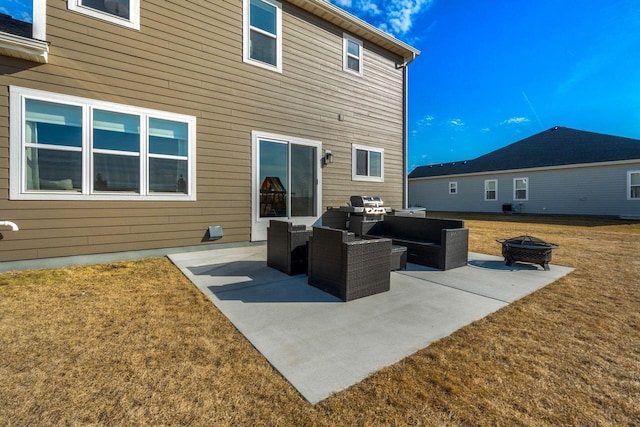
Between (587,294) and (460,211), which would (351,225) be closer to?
(587,294)

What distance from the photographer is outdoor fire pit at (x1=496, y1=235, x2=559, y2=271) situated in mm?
4383

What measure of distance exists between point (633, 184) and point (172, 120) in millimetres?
19906

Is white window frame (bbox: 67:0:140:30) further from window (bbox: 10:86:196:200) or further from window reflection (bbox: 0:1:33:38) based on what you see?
window (bbox: 10:86:196:200)

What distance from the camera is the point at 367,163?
27.0 ft

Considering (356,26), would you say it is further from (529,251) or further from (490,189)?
(490,189)

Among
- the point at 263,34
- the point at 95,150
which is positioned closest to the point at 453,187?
the point at 263,34

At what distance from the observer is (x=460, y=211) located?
68.5 feet

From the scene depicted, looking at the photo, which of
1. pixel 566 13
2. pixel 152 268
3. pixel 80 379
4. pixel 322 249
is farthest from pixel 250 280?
pixel 566 13

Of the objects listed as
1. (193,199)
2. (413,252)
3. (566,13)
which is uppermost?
(566,13)

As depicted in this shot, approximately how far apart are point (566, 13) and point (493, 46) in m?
11.0

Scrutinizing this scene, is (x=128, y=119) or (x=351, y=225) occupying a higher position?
(x=128, y=119)

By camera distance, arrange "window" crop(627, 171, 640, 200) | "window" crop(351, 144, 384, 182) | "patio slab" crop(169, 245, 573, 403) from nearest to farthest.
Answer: "patio slab" crop(169, 245, 573, 403), "window" crop(351, 144, 384, 182), "window" crop(627, 171, 640, 200)

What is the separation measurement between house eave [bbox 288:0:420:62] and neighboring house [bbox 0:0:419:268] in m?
0.04

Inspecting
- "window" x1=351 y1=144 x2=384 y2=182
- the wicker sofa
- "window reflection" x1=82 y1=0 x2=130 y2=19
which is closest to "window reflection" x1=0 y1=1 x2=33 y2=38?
"window reflection" x1=82 y1=0 x2=130 y2=19
